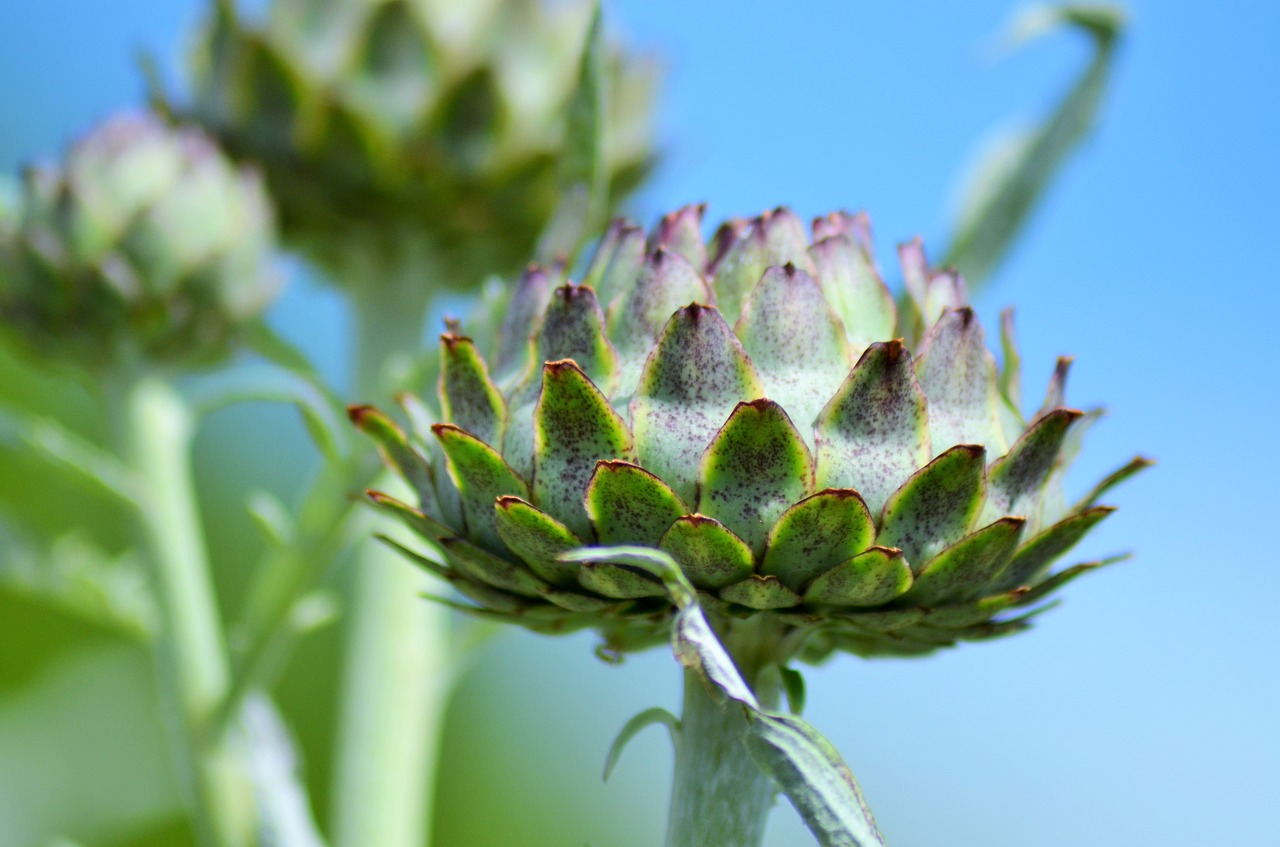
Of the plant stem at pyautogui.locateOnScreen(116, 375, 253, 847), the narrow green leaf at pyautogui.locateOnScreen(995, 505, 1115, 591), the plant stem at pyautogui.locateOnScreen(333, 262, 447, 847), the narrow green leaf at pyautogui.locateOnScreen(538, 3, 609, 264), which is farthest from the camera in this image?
the plant stem at pyautogui.locateOnScreen(333, 262, 447, 847)

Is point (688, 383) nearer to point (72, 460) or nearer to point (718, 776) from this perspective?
point (718, 776)

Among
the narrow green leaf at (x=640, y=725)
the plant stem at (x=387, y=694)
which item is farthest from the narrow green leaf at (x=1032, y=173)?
the narrow green leaf at (x=640, y=725)

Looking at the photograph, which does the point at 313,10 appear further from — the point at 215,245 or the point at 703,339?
the point at 703,339

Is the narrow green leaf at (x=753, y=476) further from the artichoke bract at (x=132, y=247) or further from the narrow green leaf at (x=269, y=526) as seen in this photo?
the artichoke bract at (x=132, y=247)

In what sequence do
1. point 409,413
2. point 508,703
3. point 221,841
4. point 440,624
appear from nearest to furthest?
1. point 409,413
2. point 221,841
3. point 440,624
4. point 508,703

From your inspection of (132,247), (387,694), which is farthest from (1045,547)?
(132,247)

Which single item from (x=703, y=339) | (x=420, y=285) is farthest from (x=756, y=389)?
(x=420, y=285)

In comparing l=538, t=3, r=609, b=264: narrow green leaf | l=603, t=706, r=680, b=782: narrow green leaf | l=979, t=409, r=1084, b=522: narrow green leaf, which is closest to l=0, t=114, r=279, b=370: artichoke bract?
l=538, t=3, r=609, b=264: narrow green leaf

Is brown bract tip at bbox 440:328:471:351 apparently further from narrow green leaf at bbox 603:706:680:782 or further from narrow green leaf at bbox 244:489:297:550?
narrow green leaf at bbox 244:489:297:550
